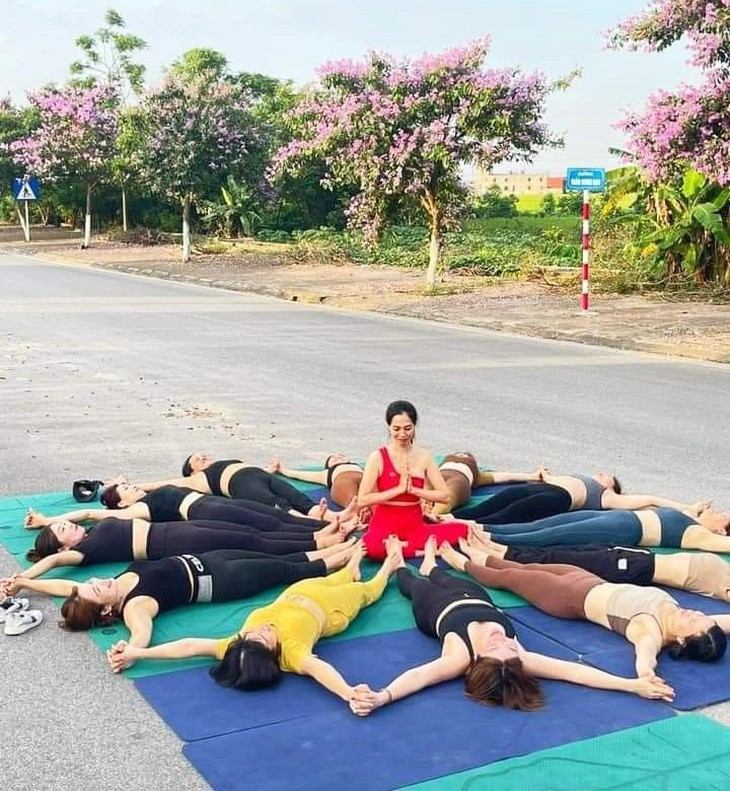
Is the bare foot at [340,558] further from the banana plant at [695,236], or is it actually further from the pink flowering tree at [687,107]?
the banana plant at [695,236]

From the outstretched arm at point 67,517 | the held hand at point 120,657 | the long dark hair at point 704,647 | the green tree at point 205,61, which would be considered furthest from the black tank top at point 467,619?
the green tree at point 205,61

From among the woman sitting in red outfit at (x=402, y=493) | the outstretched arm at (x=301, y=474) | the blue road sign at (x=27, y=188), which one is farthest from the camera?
the blue road sign at (x=27, y=188)

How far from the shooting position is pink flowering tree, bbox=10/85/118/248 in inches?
1332

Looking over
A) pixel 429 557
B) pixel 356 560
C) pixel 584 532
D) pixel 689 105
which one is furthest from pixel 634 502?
pixel 689 105

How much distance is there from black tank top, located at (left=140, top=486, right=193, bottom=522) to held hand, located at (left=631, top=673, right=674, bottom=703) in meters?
2.81

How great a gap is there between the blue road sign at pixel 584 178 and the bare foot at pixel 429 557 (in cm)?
1102

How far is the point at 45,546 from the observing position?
207 inches

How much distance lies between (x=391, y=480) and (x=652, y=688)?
191 cm

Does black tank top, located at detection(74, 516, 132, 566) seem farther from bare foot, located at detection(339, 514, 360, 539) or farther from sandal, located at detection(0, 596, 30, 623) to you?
bare foot, located at detection(339, 514, 360, 539)

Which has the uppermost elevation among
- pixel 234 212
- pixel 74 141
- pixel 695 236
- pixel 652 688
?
pixel 74 141

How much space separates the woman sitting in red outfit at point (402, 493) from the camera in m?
5.27

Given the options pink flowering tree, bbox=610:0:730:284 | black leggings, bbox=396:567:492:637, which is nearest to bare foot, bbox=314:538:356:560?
black leggings, bbox=396:567:492:637

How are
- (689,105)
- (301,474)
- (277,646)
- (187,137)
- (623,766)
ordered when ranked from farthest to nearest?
(187,137), (689,105), (301,474), (277,646), (623,766)

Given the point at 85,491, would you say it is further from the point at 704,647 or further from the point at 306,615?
the point at 704,647
